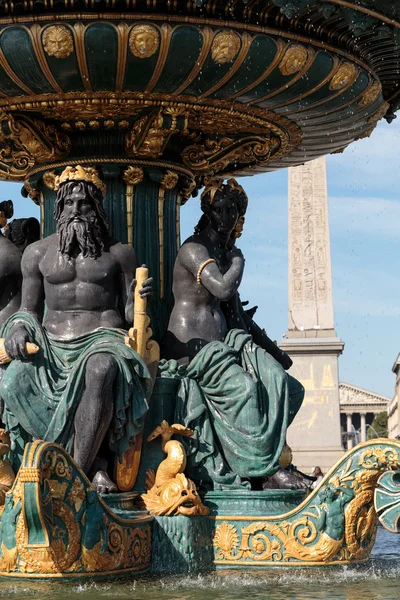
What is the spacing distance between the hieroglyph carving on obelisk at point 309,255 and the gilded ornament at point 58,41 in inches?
990

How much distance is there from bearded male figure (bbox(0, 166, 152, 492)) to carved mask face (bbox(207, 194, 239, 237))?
807 mm

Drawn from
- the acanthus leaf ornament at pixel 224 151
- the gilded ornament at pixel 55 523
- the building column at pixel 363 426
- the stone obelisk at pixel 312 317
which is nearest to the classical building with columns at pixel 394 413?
the building column at pixel 363 426

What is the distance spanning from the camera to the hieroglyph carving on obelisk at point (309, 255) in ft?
109

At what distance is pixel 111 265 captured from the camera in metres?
8.74

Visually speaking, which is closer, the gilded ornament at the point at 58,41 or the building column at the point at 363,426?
the gilded ornament at the point at 58,41

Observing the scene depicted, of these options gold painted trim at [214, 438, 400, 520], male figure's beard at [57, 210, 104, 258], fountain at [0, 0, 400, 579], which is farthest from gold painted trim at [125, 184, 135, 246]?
gold painted trim at [214, 438, 400, 520]

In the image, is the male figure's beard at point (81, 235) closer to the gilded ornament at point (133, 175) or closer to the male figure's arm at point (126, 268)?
the male figure's arm at point (126, 268)

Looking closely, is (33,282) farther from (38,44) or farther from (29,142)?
(38,44)

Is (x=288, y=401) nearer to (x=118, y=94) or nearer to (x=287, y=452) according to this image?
(x=287, y=452)

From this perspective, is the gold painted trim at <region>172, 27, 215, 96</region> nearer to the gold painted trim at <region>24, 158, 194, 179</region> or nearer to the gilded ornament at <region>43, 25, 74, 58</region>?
the gilded ornament at <region>43, 25, 74, 58</region>

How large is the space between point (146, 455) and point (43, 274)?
4.82 feet

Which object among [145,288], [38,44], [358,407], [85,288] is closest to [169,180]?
[85,288]

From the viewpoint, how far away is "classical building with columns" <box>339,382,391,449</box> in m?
116

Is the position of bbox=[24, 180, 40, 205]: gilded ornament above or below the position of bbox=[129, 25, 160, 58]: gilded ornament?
below
